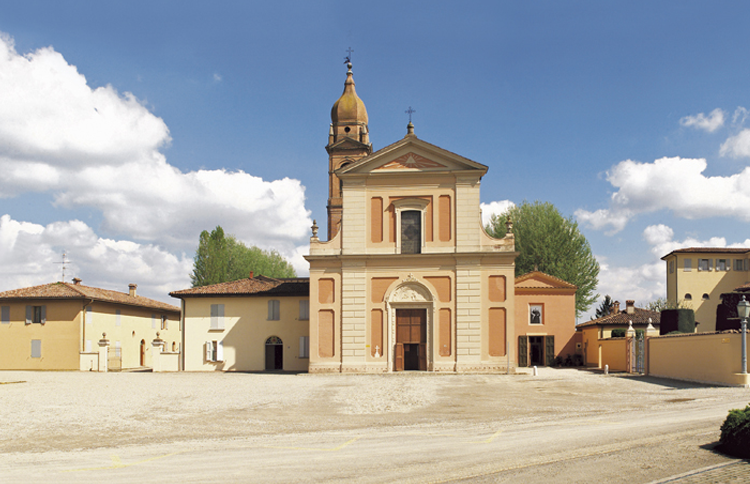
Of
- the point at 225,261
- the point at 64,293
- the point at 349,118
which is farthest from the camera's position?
the point at 225,261

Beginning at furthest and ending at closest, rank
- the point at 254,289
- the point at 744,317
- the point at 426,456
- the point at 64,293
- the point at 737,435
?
the point at 64,293 → the point at 254,289 → the point at 744,317 → the point at 426,456 → the point at 737,435

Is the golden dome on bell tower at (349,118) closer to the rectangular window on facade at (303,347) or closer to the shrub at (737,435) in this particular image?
the rectangular window on facade at (303,347)

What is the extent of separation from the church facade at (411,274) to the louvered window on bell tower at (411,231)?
0.06 metres

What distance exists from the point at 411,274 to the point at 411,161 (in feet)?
21.0

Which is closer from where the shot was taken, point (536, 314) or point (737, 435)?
point (737, 435)

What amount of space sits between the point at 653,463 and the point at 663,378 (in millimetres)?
20558

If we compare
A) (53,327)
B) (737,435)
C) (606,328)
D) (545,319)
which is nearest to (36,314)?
(53,327)

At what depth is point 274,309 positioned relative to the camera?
40.3m

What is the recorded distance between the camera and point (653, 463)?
9555 mm

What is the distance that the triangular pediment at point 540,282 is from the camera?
43.9 meters

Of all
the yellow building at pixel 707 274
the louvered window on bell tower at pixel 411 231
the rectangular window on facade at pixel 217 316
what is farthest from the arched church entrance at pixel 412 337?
the yellow building at pixel 707 274

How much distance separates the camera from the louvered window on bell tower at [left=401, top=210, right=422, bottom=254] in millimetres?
35469

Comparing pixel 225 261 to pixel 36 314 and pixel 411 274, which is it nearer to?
pixel 36 314

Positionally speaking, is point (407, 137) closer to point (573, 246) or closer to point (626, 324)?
point (626, 324)
